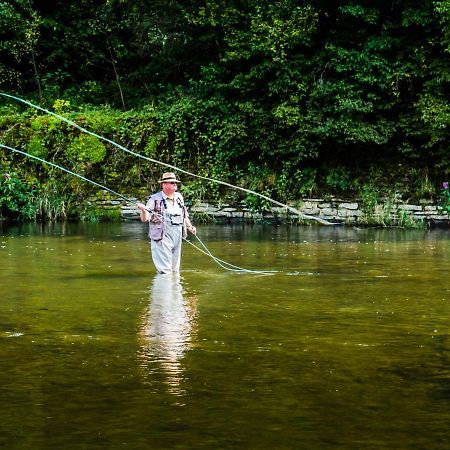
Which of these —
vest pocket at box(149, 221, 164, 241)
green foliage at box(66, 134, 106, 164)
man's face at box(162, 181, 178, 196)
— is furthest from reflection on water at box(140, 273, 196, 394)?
green foliage at box(66, 134, 106, 164)

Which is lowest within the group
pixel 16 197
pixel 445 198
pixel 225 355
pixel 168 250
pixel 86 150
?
pixel 225 355

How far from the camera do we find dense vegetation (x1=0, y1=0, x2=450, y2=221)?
95.9 feet

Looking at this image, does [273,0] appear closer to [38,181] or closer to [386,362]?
[38,181]

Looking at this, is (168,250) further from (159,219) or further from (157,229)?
(159,219)

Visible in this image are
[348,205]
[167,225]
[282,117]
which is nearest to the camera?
[167,225]

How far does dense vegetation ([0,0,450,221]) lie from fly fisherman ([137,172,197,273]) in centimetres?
1274

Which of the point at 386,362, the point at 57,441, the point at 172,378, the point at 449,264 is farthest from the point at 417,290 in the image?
the point at 57,441

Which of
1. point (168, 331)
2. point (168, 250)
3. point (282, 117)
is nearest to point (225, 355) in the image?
point (168, 331)

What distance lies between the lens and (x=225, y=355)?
978 cm

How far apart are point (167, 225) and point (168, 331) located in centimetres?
566

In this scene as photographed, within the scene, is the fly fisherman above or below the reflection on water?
above

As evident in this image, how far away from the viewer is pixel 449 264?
17859 millimetres

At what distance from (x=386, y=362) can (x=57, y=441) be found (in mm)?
3492

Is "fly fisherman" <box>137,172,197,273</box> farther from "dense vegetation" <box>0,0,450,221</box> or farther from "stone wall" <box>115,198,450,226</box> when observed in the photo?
"dense vegetation" <box>0,0,450,221</box>
